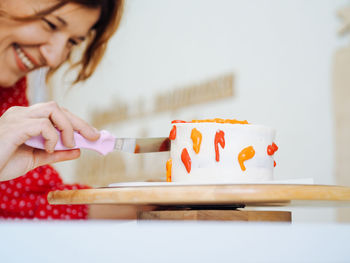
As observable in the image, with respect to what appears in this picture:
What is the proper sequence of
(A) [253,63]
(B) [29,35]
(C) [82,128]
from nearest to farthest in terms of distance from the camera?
(C) [82,128] < (B) [29,35] < (A) [253,63]

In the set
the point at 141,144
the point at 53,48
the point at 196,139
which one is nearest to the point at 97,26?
the point at 53,48

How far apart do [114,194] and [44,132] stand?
0.19 metres

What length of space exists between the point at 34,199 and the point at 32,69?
14.2 inches

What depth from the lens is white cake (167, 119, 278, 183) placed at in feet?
2.11

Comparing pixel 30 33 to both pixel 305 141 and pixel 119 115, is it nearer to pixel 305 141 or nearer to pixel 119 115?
pixel 305 141

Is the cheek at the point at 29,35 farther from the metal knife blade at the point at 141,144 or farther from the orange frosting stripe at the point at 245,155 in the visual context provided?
the orange frosting stripe at the point at 245,155

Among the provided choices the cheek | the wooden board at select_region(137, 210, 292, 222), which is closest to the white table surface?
the wooden board at select_region(137, 210, 292, 222)

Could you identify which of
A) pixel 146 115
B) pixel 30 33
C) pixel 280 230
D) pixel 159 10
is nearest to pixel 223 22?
pixel 159 10

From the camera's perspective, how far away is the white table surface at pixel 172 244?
29 centimetres

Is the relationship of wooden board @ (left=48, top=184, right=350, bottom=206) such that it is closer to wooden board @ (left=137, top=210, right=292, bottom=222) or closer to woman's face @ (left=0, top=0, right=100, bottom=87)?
wooden board @ (left=137, top=210, right=292, bottom=222)

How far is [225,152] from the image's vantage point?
0.65 meters

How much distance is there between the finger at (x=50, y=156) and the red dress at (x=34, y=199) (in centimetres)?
37

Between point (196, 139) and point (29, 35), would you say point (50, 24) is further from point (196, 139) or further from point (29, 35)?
point (196, 139)

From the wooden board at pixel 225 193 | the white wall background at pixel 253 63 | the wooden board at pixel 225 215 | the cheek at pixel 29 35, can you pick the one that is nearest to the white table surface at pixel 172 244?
the wooden board at pixel 225 193
